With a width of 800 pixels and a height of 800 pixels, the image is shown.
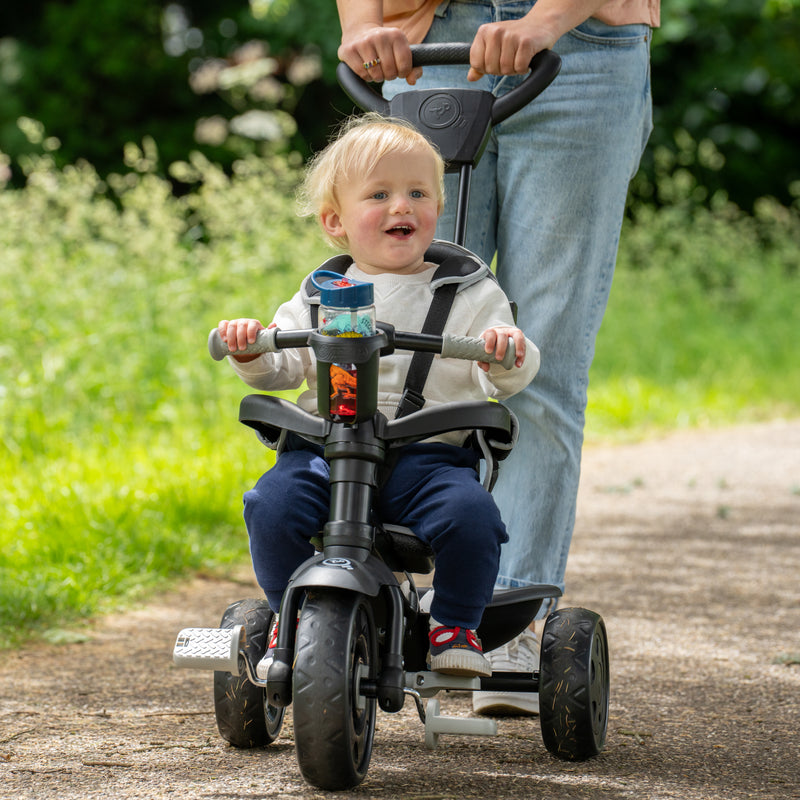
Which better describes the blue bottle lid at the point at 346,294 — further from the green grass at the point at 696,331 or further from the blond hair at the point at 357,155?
the green grass at the point at 696,331

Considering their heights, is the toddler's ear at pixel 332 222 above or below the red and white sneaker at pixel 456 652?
above

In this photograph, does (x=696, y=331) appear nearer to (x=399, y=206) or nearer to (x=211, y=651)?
(x=399, y=206)

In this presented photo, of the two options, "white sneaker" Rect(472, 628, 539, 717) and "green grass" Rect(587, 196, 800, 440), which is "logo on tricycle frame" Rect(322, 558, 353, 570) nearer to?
"white sneaker" Rect(472, 628, 539, 717)

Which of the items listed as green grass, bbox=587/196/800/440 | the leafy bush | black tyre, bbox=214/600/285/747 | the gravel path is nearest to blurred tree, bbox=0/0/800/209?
green grass, bbox=587/196/800/440

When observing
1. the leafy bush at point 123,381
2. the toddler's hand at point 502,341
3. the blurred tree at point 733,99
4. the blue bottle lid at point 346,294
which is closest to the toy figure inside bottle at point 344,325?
the blue bottle lid at point 346,294

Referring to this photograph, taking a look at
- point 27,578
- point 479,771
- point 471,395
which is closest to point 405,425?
point 471,395

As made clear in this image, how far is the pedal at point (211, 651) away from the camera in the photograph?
219cm

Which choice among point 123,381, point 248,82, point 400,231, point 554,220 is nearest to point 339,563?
point 400,231

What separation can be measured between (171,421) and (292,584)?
343 cm

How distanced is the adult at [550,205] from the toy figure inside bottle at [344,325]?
847mm

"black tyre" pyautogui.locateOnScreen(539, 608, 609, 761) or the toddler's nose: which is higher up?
the toddler's nose

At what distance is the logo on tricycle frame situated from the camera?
207cm

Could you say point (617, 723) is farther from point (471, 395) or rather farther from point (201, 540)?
point (201, 540)

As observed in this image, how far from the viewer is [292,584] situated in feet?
6.88
